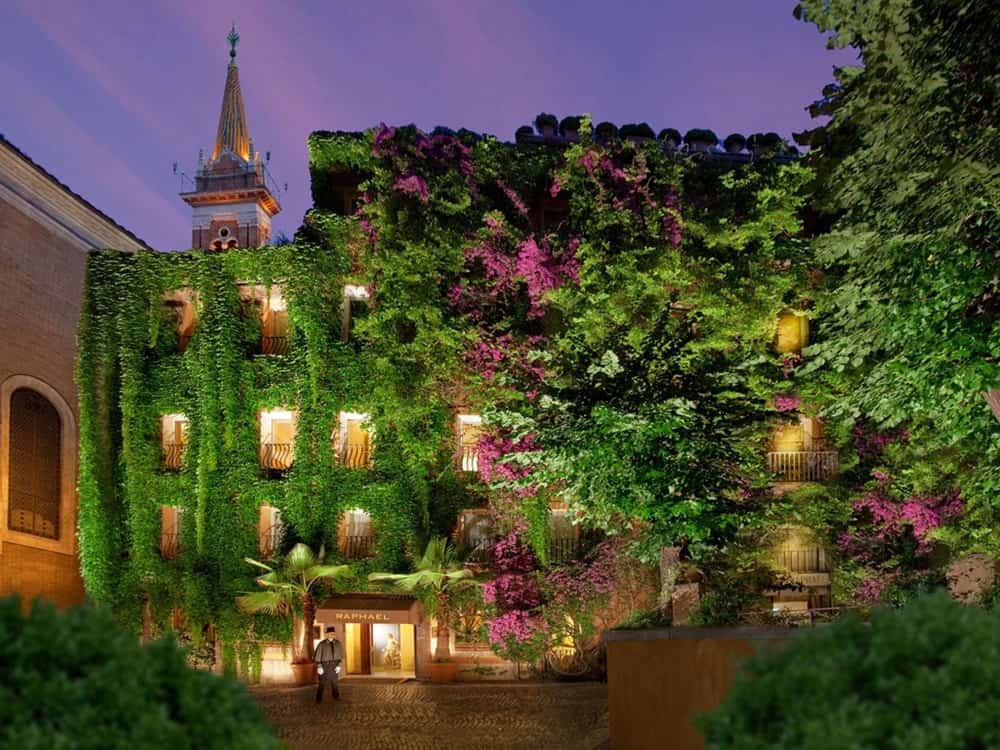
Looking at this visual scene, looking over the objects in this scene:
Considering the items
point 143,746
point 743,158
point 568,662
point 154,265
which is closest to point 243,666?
point 568,662

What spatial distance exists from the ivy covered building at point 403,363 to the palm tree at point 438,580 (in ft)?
1.75

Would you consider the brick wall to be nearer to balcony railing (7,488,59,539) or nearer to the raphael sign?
balcony railing (7,488,59,539)

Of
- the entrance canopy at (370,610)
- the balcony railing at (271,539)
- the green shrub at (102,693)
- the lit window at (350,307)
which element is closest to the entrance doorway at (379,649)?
the entrance canopy at (370,610)

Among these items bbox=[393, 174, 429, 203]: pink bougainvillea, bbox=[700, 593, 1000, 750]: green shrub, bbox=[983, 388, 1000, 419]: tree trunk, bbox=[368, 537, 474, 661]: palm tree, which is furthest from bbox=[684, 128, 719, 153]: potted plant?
bbox=[700, 593, 1000, 750]: green shrub

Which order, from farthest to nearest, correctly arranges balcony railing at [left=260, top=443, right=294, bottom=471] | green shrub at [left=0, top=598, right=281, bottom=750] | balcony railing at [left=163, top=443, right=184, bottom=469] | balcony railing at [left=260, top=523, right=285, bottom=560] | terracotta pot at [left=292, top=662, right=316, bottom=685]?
balcony railing at [left=163, top=443, right=184, bottom=469], balcony railing at [left=260, top=443, right=294, bottom=471], balcony railing at [left=260, top=523, right=285, bottom=560], terracotta pot at [left=292, top=662, right=316, bottom=685], green shrub at [left=0, top=598, right=281, bottom=750]

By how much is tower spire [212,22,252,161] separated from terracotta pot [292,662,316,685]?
53.3m

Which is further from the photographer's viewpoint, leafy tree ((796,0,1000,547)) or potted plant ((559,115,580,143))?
potted plant ((559,115,580,143))

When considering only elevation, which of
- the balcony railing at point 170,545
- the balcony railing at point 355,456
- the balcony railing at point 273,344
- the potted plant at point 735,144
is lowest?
the balcony railing at point 170,545

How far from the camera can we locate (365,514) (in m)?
29.9

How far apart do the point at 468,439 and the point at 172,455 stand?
889 cm

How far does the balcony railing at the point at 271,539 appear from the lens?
29266 mm

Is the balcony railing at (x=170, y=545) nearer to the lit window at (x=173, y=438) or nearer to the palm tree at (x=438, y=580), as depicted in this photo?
the lit window at (x=173, y=438)

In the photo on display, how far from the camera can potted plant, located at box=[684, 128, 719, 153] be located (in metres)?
33.1

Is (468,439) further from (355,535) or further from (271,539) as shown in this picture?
(271,539)
